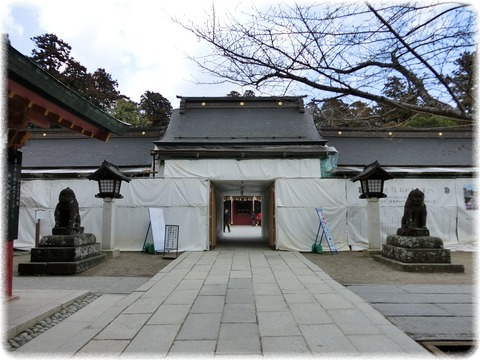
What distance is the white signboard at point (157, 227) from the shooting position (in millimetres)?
10492

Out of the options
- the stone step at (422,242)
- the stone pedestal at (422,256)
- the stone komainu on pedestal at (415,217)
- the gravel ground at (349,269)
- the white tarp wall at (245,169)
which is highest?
the white tarp wall at (245,169)

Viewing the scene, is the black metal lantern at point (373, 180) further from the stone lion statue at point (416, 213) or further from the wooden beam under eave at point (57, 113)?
the wooden beam under eave at point (57, 113)

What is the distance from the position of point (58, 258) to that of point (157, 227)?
348cm

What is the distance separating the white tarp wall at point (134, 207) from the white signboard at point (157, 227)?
14.0 inches

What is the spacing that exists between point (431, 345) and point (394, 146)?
44.7 ft

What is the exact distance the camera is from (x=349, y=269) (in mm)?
7949

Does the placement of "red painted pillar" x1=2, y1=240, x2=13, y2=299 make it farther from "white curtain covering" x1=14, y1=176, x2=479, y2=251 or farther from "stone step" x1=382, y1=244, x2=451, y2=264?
"stone step" x1=382, y1=244, x2=451, y2=264

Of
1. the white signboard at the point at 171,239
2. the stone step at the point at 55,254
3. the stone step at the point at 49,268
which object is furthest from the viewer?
the white signboard at the point at 171,239

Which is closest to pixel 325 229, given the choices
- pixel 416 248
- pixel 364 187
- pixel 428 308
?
pixel 364 187

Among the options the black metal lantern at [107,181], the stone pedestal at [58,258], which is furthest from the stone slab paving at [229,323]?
the black metal lantern at [107,181]

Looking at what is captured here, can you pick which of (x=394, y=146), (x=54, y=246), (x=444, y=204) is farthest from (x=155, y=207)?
(x=394, y=146)

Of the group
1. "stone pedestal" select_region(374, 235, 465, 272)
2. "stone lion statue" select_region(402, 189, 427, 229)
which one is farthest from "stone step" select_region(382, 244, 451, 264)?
"stone lion statue" select_region(402, 189, 427, 229)

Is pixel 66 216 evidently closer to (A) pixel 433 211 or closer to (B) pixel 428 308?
(B) pixel 428 308

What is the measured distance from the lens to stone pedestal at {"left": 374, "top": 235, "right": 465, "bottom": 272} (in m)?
7.52
